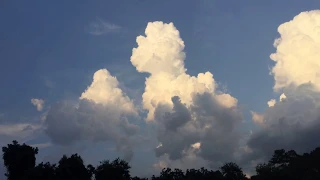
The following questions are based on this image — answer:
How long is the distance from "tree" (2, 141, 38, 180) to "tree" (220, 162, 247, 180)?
6008cm

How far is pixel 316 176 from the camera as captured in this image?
94.5 metres

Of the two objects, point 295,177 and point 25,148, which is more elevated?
point 25,148

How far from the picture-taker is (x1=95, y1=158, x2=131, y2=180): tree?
10156 centimetres

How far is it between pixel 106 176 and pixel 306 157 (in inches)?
2218

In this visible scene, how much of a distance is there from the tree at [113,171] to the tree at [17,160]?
1736 cm

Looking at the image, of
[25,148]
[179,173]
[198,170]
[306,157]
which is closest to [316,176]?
[306,157]

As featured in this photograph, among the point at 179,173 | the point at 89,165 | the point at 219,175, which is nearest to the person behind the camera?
the point at 89,165

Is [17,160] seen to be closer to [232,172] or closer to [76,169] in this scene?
[76,169]

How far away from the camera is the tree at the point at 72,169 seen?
303 feet

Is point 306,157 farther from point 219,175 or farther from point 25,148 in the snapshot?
point 25,148

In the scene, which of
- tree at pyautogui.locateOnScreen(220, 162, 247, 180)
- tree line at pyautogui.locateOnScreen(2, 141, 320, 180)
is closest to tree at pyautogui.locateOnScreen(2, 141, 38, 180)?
tree line at pyautogui.locateOnScreen(2, 141, 320, 180)

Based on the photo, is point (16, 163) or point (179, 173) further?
point (179, 173)

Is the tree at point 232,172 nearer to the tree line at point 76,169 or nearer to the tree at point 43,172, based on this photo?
the tree line at point 76,169

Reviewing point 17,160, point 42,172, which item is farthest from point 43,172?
point 17,160
